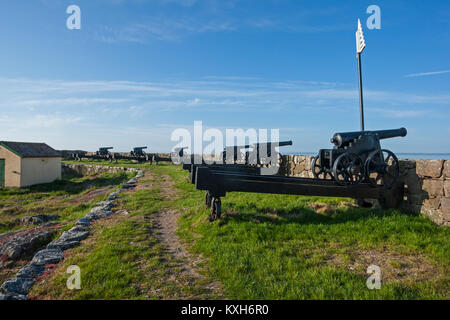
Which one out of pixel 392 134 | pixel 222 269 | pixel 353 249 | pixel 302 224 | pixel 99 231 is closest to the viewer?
pixel 222 269

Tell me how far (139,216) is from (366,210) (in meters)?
5.97

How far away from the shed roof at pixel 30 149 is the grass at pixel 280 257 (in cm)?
1994

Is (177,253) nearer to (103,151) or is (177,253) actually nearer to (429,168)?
(429,168)

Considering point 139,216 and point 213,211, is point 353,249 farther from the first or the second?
point 139,216

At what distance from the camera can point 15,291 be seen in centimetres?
381

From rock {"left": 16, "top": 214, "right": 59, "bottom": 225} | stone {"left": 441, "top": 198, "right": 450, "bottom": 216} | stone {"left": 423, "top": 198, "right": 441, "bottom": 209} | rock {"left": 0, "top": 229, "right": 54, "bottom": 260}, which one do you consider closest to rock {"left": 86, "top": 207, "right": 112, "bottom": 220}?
rock {"left": 0, "top": 229, "right": 54, "bottom": 260}

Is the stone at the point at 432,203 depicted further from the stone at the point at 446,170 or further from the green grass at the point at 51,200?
the green grass at the point at 51,200

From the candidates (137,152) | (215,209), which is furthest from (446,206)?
(137,152)

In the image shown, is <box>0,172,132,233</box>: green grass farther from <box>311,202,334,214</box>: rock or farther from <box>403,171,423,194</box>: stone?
<box>403,171,423,194</box>: stone

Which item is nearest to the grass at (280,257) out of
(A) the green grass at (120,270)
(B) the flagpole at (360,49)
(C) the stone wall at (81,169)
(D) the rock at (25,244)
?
(A) the green grass at (120,270)

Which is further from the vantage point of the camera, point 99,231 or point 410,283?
point 99,231

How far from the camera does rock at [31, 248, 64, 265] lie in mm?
4822

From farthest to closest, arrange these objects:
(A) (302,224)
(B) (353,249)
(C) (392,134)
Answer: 1. (C) (392,134)
2. (A) (302,224)
3. (B) (353,249)
